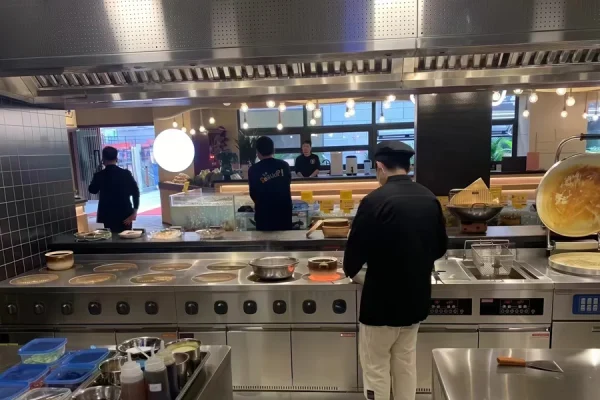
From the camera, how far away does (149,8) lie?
245 cm

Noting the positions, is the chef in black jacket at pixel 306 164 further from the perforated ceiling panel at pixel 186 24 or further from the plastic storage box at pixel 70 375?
the plastic storage box at pixel 70 375

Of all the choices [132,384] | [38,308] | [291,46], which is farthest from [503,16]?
[38,308]

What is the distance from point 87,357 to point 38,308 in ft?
4.24

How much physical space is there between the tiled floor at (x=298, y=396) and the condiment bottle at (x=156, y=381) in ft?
4.77

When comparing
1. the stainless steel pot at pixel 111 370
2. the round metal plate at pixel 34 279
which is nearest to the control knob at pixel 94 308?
the round metal plate at pixel 34 279

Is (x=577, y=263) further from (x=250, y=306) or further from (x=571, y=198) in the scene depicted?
(x=250, y=306)

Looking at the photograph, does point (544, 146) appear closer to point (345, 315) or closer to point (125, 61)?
point (345, 315)

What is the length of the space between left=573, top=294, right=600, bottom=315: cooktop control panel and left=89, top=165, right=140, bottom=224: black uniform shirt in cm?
400

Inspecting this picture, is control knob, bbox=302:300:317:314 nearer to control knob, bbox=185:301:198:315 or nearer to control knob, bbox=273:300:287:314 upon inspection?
control knob, bbox=273:300:287:314

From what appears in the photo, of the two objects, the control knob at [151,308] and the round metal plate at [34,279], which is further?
the round metal plate at [34,279]

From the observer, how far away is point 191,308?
8.72 ft

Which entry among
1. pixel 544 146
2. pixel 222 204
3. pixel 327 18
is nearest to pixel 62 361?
pixel 327 18

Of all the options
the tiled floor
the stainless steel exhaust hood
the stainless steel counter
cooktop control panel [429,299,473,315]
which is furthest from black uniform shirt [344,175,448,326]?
the stainless steel exhaust hood

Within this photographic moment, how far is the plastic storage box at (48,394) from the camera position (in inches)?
54.6
